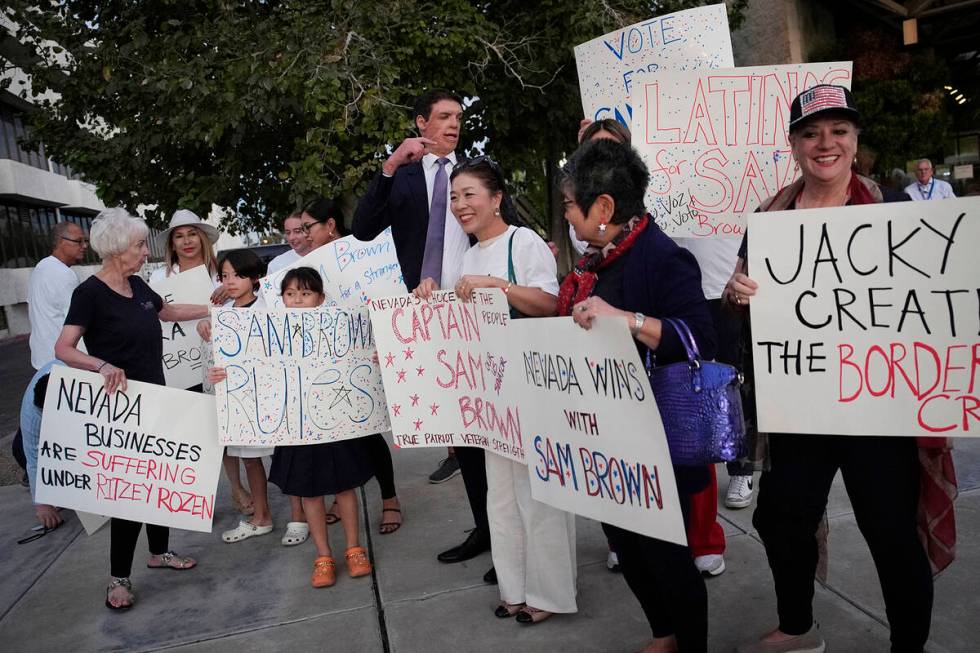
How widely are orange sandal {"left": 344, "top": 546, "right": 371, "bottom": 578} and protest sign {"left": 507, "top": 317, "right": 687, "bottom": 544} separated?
136 centimetres

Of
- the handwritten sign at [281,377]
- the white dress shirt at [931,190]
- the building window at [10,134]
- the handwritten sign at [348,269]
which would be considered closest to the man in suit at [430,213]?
the handwritten sign at [348,269]

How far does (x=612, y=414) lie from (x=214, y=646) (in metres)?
2.08

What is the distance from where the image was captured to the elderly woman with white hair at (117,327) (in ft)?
11.2

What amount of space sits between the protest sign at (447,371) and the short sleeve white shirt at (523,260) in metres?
0.18

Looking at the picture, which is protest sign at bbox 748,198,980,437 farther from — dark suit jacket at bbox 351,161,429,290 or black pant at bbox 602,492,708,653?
dark suit jacket at bbox 351,161,429,290

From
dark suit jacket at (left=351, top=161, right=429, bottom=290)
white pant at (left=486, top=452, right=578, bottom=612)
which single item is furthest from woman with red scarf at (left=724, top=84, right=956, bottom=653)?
dark suit jacket at (left=351, top=161, right=429, bottom=290)

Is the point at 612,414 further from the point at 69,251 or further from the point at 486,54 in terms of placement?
the point at 486,54

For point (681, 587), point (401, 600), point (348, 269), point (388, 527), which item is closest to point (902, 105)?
point (348, 269)

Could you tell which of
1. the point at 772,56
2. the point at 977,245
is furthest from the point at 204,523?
the point at 772,56

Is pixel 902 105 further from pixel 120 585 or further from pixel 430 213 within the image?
pixel 120 585

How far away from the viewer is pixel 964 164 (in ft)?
45.4

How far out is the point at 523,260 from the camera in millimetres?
2936

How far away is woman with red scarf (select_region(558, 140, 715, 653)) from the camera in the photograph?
7.28 ft

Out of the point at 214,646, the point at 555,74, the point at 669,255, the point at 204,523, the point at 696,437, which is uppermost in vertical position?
the point at 555,74
